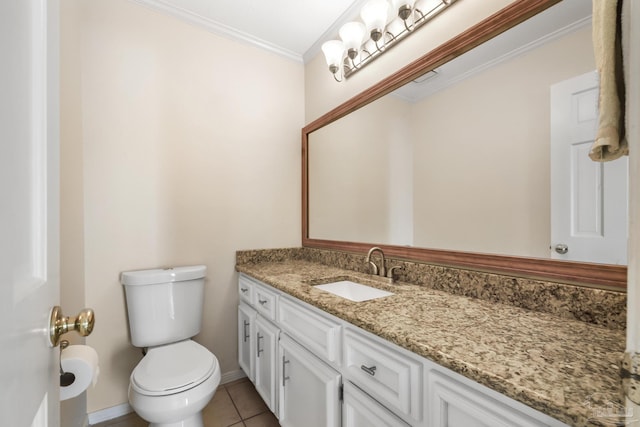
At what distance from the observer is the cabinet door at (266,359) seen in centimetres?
143

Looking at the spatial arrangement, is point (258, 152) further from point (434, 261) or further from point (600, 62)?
point (600, 62)

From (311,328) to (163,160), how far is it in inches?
54.4

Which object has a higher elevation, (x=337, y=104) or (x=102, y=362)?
(x=337, y=104)

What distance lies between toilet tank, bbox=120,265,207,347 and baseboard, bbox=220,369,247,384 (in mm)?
482

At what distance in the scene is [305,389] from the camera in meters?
1.19

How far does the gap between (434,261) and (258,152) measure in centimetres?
145

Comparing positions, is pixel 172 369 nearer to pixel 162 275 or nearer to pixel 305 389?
pixel 162 275

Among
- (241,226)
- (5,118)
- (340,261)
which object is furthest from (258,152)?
(5,118)

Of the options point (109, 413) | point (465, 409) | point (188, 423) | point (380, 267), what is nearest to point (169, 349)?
point (188, 423)

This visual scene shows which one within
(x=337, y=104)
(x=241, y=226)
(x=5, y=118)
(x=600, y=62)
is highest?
(x=337, y=104)

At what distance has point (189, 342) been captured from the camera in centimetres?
158

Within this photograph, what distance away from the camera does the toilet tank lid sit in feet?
4.98

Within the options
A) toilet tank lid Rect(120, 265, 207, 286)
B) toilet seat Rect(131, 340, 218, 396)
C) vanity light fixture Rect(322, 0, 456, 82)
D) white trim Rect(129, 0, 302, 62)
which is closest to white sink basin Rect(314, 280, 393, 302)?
toilet seat Rect(131, 340, 218, 396)

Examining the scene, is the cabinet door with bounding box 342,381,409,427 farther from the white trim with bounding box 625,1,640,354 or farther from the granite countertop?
the white trim with bounding box 625,1,640,354
